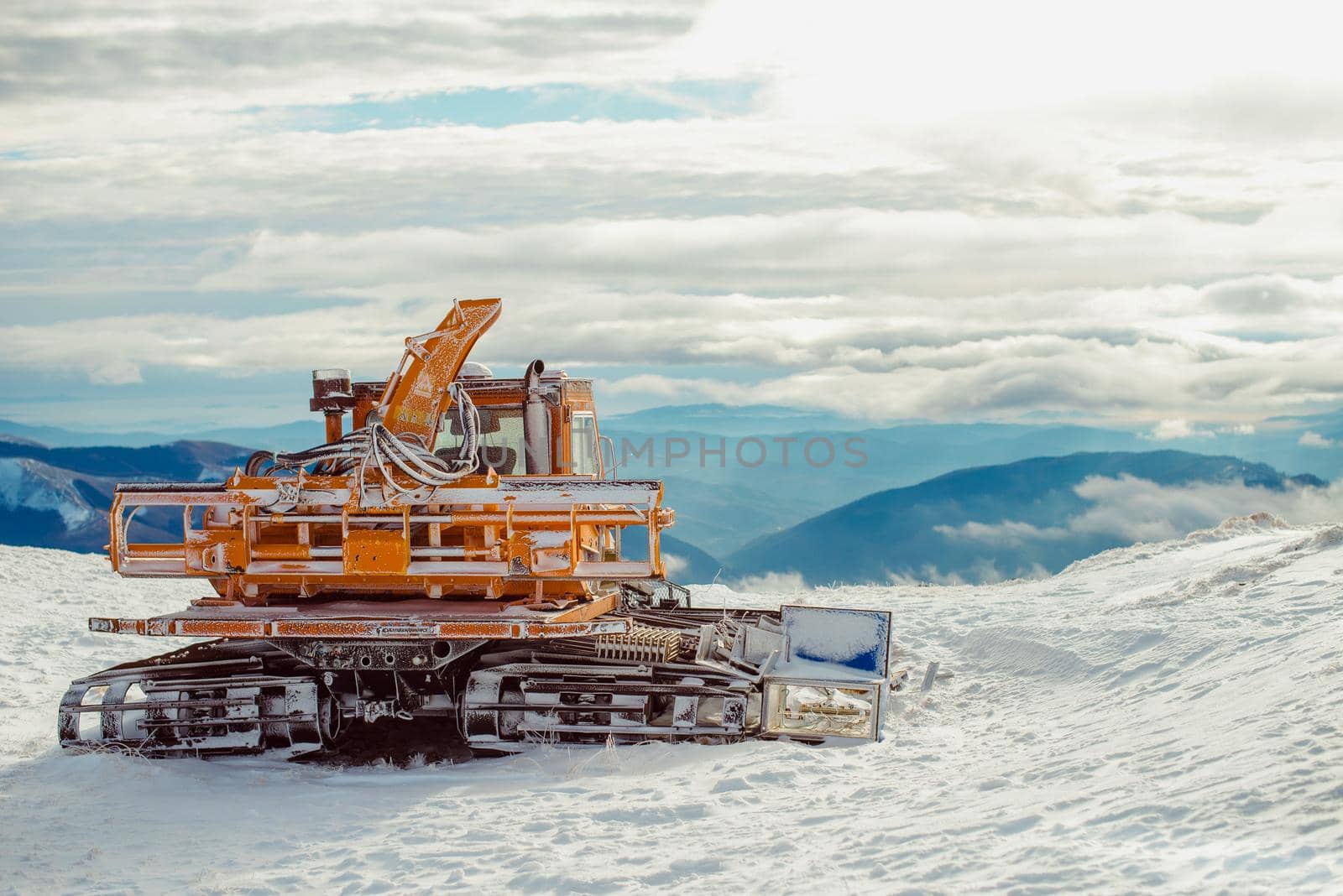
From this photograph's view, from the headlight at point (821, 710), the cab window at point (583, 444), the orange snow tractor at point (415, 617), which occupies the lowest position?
the headlight at point (821, 710)

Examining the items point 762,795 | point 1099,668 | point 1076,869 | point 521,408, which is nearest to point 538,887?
point 762,795

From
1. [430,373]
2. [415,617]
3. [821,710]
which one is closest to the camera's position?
[415,617]

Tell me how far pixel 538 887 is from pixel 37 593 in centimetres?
1441

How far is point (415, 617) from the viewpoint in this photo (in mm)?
9430

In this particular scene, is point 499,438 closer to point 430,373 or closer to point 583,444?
point 583,444

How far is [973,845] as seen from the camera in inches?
248

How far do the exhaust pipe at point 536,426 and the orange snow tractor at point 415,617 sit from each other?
884 millimetres

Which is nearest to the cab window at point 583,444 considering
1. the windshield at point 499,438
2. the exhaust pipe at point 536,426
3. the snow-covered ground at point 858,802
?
the exhaust pipe at point 536,426

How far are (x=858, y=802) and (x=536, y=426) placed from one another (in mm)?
4895

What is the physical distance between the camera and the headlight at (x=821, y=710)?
392 inches

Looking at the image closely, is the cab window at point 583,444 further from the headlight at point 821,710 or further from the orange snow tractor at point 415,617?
the headlight at point 821,710

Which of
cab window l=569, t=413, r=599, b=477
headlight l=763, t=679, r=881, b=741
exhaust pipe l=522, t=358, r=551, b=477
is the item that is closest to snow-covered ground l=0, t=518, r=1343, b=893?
headlight l=763, t=679, r=881, b=741

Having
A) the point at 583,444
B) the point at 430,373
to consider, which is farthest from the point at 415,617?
the point at 583,444

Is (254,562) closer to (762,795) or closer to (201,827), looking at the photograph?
(201,827)
